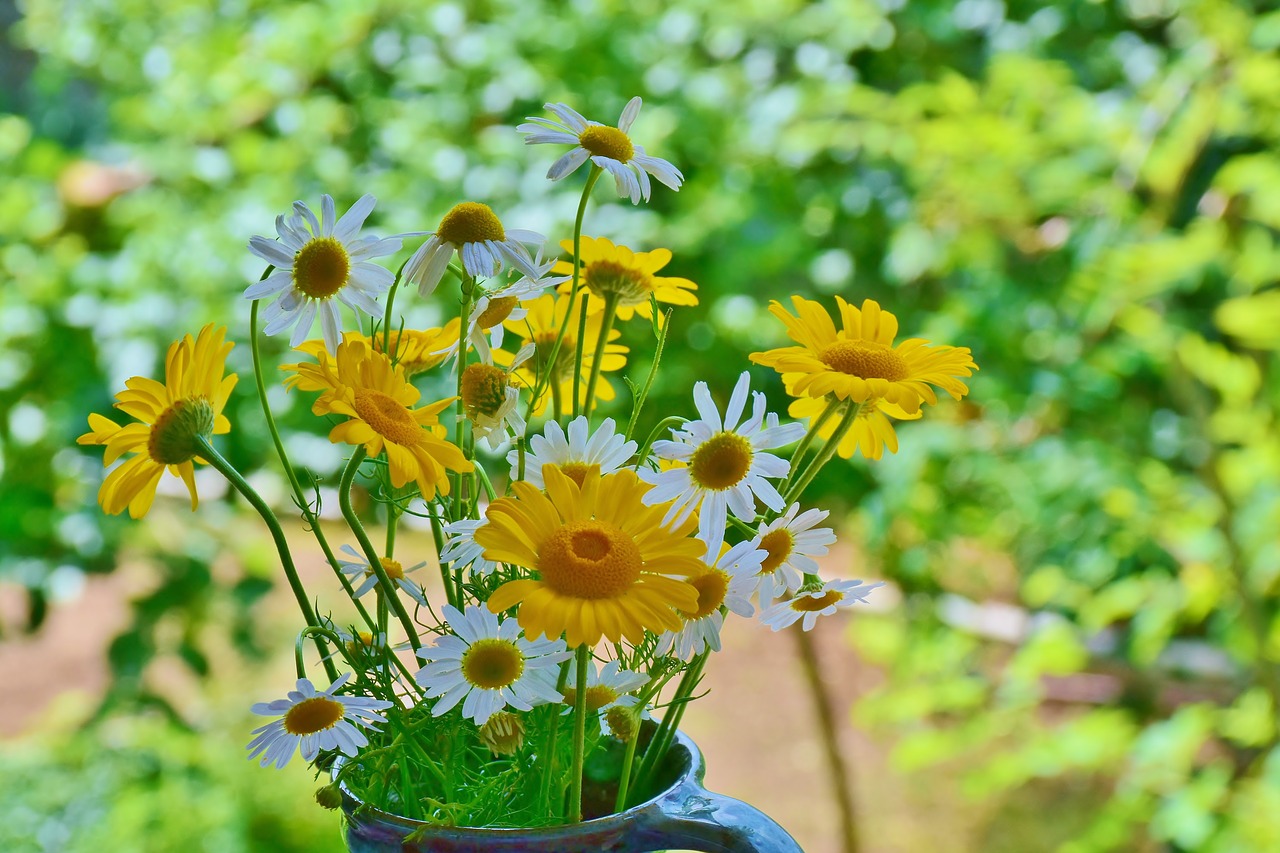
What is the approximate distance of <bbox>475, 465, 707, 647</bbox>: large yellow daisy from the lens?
0.28m

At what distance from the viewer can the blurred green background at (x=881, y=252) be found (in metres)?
1.07

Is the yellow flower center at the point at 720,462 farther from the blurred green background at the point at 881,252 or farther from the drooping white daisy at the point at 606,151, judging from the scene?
the blurred green background at the point at 881,252

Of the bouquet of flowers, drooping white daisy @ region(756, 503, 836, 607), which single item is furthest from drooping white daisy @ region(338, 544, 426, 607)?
drooping white daisy @ region(756, 503, 836, 607)

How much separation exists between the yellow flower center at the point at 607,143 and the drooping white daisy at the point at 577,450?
0.26 ft

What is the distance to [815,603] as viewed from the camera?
1.17ft

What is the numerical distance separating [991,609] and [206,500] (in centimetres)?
104

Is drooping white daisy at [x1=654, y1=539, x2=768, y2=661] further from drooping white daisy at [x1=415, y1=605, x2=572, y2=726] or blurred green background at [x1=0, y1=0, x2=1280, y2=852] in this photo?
blurred green background at [x1=0, y1=0, x2=1280, y2=852]

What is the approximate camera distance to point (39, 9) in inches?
56.2

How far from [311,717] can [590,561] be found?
0.09m

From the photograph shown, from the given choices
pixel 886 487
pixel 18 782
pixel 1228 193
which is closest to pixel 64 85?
pixel 18 782

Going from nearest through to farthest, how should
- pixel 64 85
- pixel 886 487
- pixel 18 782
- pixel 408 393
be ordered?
1. pixel 408 393
2. pixel 886 487
3. pixel 64 85
4. pixel 18 782

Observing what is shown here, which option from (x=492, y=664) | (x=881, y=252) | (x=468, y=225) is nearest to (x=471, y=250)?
(x=468, y=225)

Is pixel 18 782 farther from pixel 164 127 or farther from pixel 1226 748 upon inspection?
pixel 1226 748

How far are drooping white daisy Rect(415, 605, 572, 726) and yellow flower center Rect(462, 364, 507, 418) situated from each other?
0.19ft
